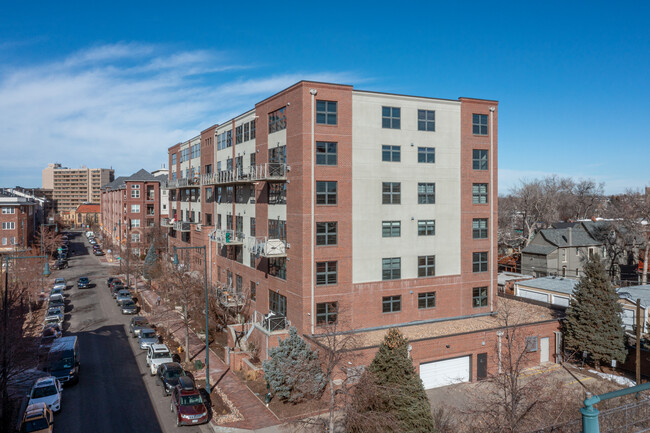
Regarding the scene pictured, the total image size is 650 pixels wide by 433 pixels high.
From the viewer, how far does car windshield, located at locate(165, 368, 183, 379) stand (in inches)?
1028

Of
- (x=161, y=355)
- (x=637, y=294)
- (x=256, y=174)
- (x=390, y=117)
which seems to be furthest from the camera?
(x=637, y=294)

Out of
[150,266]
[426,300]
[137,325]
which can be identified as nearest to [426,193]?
[426,300]

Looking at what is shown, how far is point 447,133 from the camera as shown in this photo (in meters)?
32.6

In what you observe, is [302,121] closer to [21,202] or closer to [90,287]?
[90,287]

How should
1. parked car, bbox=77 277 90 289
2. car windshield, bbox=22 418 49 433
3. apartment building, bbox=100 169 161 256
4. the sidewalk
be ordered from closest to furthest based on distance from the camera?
1. car windshield, bbox=22 418 49 433
2. the sidewalk
3. parked car, bbox=77 277 90 289
4. apartment building, bbox=100 169 161 256

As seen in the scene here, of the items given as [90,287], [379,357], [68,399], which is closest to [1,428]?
[68,399]

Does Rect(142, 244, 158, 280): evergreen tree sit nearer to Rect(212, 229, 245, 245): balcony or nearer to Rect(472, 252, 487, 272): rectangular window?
Rect(212, 229, 245, 245): balcony

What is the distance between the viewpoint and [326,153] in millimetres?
29250

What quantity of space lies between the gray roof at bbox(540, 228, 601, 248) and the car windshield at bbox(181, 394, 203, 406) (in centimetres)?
4944

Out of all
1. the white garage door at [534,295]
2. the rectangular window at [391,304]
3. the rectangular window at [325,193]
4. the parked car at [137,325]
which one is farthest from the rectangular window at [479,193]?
the parked car at [137,325]

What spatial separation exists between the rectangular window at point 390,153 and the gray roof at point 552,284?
67.1 ft

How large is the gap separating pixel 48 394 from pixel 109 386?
156 inches

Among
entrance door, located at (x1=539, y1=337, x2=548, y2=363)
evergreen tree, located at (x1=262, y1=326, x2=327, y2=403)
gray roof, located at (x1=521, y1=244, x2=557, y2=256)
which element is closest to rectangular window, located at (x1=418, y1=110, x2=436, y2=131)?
entrance door, located at (x1=539, y1=337, x2=548, y2=363)

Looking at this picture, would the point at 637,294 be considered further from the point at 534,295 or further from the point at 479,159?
the point at 479,159
